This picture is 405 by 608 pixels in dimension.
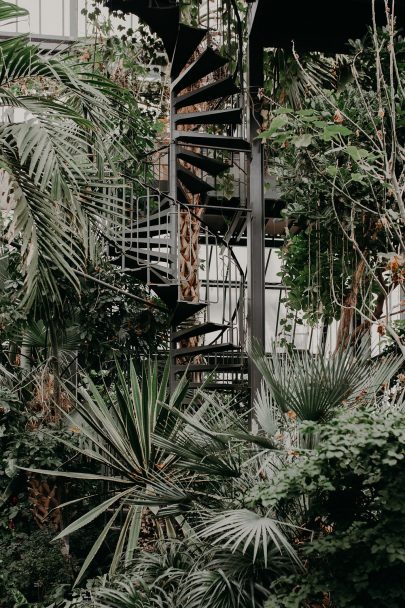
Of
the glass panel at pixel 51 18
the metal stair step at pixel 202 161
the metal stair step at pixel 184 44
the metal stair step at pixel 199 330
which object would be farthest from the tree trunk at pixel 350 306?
the glass panel at pixel 51 18

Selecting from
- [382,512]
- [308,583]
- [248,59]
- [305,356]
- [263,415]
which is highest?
[248,59]

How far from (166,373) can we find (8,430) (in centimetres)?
170

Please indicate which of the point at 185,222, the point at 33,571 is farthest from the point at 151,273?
the point at 33,571

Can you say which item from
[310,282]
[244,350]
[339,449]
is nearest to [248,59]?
[310,282]

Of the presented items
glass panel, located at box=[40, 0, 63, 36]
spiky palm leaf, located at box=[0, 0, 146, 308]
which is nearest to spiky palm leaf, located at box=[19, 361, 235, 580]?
spiky palm leaf, located at box=[0, 0, 146, 308]

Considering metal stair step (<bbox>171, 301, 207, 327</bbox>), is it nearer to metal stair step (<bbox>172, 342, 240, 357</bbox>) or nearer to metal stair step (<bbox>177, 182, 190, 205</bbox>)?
metal stair step (<bbox>172, 342, 240, 357</bbox>)

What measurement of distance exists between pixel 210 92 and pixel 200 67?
0.71 feet

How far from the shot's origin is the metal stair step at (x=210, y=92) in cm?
774

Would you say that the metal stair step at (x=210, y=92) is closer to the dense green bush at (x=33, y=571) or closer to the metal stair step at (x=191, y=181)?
the metal stair step at (x=191, y=181)

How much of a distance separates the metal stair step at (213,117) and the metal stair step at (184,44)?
1.31ft

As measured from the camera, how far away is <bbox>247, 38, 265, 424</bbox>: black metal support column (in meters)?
7.49

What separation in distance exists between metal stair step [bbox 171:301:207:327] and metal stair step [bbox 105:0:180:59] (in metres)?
2.27

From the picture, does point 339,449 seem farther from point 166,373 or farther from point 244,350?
point 244,350

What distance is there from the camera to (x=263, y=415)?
5.33 m
